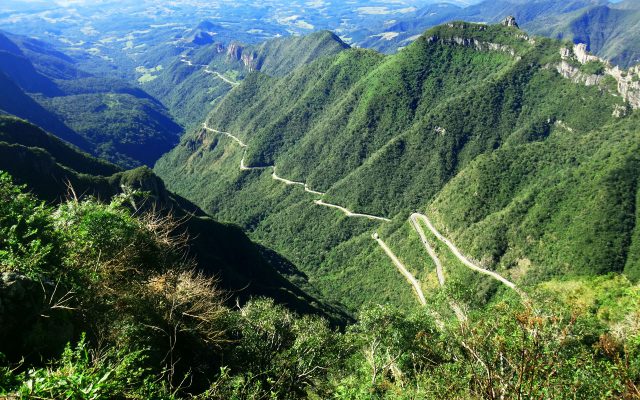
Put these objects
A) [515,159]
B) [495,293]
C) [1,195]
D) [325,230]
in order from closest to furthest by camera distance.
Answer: [1,195] → [495,293] → [515,159] → [325,230]

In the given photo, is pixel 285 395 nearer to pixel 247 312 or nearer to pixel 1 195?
pixel 247 312

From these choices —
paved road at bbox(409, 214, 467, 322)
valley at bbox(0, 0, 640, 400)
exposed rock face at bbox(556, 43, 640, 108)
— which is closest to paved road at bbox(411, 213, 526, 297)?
valley at bbox(0, 0, 640, 400)

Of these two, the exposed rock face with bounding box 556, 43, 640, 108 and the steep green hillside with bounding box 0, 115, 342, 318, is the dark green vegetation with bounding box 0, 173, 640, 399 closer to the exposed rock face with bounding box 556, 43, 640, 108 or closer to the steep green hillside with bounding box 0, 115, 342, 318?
the steep green hillside with bounding box 0, 115, 342, 318

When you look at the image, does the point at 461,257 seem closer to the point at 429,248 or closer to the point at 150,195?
the point at 429,248

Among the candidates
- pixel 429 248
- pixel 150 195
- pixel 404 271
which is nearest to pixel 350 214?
pixel 404 271

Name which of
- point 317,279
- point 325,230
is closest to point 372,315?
point 317,279

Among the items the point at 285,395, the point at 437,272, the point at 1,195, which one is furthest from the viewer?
the point at 437,272

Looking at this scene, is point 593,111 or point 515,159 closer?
point 515,159
